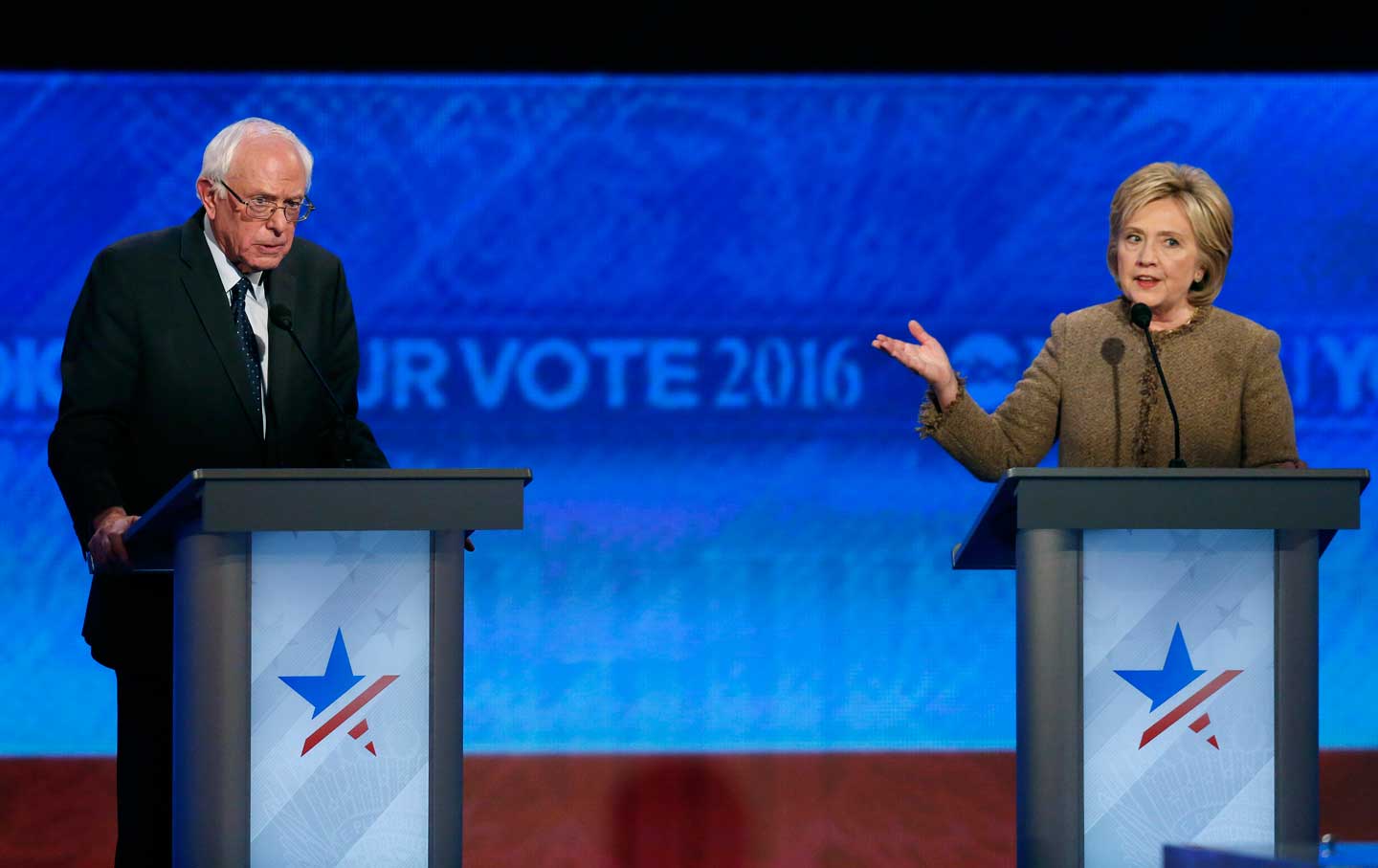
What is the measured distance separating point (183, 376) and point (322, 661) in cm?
70

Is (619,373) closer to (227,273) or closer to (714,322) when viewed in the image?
(714,322)

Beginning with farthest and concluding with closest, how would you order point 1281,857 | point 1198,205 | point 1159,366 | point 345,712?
point 1198,205
point 1159,366
point 345,712
point 1281,857

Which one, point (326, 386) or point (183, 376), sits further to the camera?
point (183, 376)

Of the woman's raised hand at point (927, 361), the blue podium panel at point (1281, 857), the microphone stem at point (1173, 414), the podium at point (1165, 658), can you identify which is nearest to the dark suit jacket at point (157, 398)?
the woman's raised hand at point (927, 361)

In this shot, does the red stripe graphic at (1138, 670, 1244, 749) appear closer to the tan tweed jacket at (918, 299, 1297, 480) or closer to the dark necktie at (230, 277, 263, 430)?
the tan tweed jacket at (918, 299, 1297, 480)

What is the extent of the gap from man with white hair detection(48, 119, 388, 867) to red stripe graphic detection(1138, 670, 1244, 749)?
3.83 ft

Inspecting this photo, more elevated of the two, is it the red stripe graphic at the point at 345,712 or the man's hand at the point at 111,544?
the man's hand at the point at 111,544

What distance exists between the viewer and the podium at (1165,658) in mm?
2006

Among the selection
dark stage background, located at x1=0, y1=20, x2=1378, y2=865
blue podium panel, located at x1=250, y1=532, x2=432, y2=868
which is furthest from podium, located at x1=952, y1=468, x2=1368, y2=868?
dark stage background, located at x1=0, y1=20, x2=1378, y2=865

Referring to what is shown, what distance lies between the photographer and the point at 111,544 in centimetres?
224

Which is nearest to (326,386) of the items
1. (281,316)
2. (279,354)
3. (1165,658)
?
(281,316)

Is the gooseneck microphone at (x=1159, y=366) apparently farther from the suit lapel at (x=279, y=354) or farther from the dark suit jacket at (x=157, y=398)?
the suit lapel at (x=279, y=354)

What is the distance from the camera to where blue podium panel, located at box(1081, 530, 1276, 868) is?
2.01m

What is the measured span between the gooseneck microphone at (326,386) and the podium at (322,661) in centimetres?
33
